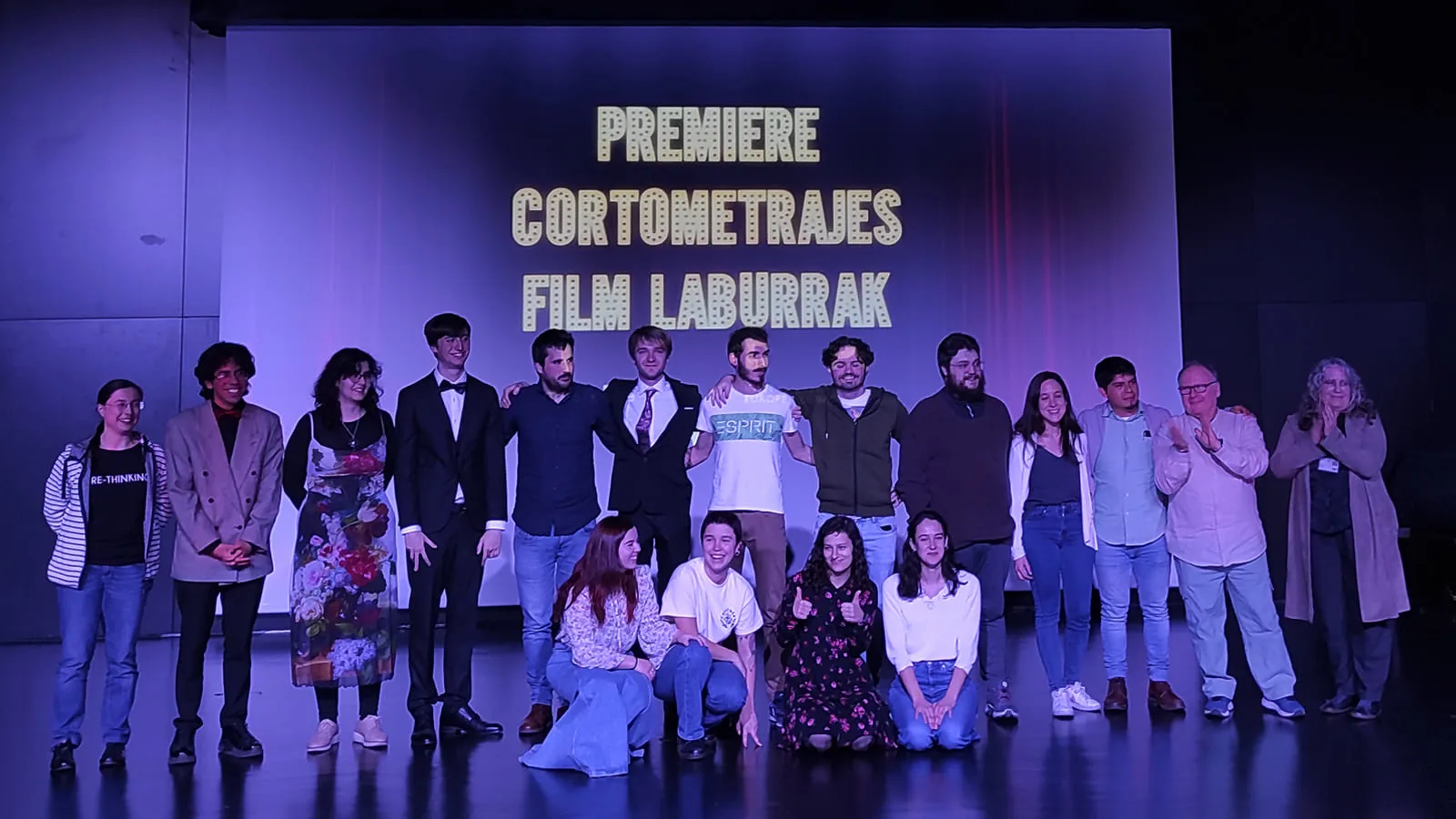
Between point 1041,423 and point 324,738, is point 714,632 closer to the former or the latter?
point 324,738

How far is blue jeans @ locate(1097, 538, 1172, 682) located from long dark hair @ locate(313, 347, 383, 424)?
270cm

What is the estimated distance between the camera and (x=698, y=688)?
362cm

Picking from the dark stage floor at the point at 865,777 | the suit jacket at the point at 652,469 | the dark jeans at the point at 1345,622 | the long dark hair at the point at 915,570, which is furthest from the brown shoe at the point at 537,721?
the dark jeans at the point at 1345,622

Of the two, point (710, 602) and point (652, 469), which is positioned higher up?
point (652, 469)

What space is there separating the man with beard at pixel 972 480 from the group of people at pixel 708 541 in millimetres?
11

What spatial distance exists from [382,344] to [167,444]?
275cm

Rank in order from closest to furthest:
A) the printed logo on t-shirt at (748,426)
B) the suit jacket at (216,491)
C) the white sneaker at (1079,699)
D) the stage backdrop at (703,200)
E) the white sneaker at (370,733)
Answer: the suit jacket at (216,491)
the white sneaker at (370,733)
the white sneaker at (1079,699)
the printed logo on t-shirt at (748,426)
the stage backdrop at (703,200)

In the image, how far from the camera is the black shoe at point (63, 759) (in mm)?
3486

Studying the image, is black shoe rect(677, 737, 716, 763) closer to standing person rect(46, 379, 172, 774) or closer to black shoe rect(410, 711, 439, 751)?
black shoe rect(410, 711, 439, 751)

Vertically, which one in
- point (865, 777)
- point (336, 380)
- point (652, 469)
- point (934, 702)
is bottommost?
point (865, 777)

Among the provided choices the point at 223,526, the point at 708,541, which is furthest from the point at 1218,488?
the point at 223,526

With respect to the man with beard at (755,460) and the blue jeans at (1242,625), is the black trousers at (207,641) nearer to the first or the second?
the man with beard at (755,460)

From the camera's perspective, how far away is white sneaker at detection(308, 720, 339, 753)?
365 centimetres

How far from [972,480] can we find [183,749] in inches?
109
